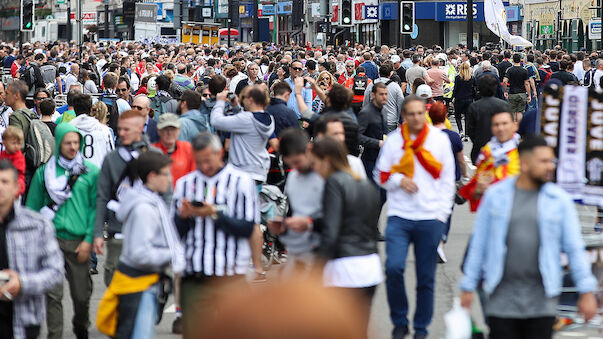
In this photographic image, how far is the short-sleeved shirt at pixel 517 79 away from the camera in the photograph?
2178 centimetres

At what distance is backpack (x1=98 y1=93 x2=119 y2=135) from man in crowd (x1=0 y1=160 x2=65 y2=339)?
24.8 feet

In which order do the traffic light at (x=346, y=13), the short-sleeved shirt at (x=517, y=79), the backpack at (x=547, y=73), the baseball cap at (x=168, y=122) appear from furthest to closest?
the traffic light at (x=346, y=13) < the backpack at (x=547, y=73) < the short-sleeved shirt at (x=517, y=79) < the baseball cap at (x=168, y=122)

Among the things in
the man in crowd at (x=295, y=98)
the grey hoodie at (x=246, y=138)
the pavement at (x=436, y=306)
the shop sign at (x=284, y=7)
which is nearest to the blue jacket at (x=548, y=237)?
the pavement at (x=436, y=306)

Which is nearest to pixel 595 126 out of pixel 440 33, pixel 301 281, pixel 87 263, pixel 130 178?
pixel 130 178

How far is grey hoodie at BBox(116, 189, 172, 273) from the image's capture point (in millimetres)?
6578

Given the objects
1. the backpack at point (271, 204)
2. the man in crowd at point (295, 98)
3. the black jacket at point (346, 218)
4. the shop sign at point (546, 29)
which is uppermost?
the shop sign at point (546, 29)

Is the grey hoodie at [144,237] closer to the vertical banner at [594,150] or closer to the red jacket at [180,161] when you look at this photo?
the red jacket at [180,161]

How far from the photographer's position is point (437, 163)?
8.10 m

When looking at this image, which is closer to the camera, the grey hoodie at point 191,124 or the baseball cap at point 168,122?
the baseball cap at point 168,122

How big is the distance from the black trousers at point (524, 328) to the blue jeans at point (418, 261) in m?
1.96

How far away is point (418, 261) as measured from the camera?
8109mm

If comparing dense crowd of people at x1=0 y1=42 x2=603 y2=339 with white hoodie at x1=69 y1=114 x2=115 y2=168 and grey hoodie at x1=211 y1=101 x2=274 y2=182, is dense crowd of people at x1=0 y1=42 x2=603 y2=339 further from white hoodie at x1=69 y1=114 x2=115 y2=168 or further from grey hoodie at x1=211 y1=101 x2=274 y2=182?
grey hoodie at x1=211 y1=101 x2=274 y2=182

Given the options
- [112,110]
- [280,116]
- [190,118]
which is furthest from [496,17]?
[190,118]

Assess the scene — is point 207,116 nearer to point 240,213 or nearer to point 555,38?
point 240,213
